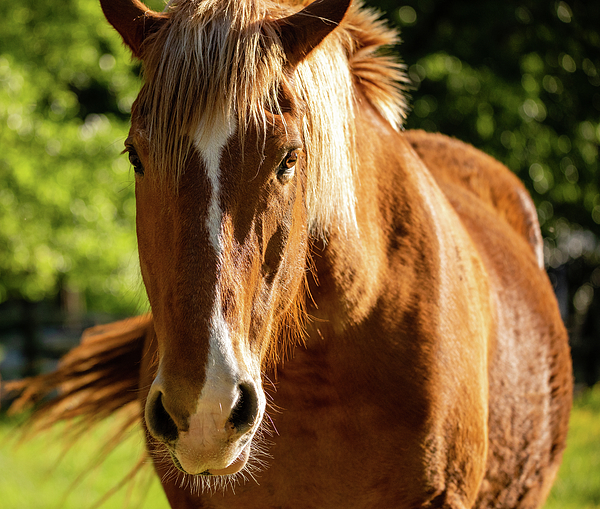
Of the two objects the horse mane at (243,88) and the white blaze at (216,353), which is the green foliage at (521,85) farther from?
the white blaze at (216,353)

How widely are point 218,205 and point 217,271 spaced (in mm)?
159

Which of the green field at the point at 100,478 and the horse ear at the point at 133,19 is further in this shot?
the green field at the point at 100,478

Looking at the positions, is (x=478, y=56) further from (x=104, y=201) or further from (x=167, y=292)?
(x=167, y=292)

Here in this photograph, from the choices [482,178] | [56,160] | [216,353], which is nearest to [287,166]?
[216,353]

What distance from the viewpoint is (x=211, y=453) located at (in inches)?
57.5

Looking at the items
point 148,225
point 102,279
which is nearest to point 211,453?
point 148,225

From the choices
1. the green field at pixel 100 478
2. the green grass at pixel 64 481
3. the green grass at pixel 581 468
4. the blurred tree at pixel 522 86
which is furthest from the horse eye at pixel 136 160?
the blurred tree at pixel 522 86

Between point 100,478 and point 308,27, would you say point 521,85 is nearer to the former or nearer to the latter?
point 100,478

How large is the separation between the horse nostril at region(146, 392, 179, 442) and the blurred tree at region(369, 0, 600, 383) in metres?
6.65

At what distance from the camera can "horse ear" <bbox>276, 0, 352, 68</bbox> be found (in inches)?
68.7

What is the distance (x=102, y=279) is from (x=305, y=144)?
6676 millimetres

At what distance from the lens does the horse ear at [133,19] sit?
184 centimetres

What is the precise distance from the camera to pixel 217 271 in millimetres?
1482

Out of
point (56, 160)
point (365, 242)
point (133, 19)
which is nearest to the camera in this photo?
point (133, 19)
